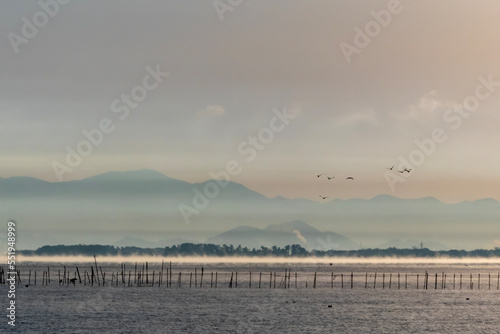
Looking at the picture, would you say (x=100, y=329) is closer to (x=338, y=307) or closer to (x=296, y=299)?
(x=338, y=307)

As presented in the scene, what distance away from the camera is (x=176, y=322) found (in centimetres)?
13125

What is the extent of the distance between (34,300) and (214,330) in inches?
2968

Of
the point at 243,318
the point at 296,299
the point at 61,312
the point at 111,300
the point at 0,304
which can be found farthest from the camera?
the point at 296,299

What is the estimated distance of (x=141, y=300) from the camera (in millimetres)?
184000

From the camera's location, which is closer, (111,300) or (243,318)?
(243,318)

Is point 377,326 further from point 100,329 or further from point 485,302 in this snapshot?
point 485,302

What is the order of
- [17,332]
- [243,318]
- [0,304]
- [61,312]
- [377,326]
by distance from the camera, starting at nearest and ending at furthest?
[17,332] < [377,326] < [243,318] < [61,312] < [0,304]

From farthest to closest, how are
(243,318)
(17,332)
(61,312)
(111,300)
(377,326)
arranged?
(111,300) < (61,312) < (243,318) < (377,326) < (17,332)

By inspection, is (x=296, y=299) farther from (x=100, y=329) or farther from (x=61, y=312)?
(x=100, y=329)

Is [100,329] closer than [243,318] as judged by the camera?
Yes

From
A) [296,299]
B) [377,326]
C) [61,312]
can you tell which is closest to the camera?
[377,326]

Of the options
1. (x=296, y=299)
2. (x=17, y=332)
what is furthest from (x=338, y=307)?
(x=17, y=332)

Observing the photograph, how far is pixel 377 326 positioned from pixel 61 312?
56.7 m

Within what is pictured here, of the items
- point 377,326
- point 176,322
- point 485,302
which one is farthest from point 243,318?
point 485,302
